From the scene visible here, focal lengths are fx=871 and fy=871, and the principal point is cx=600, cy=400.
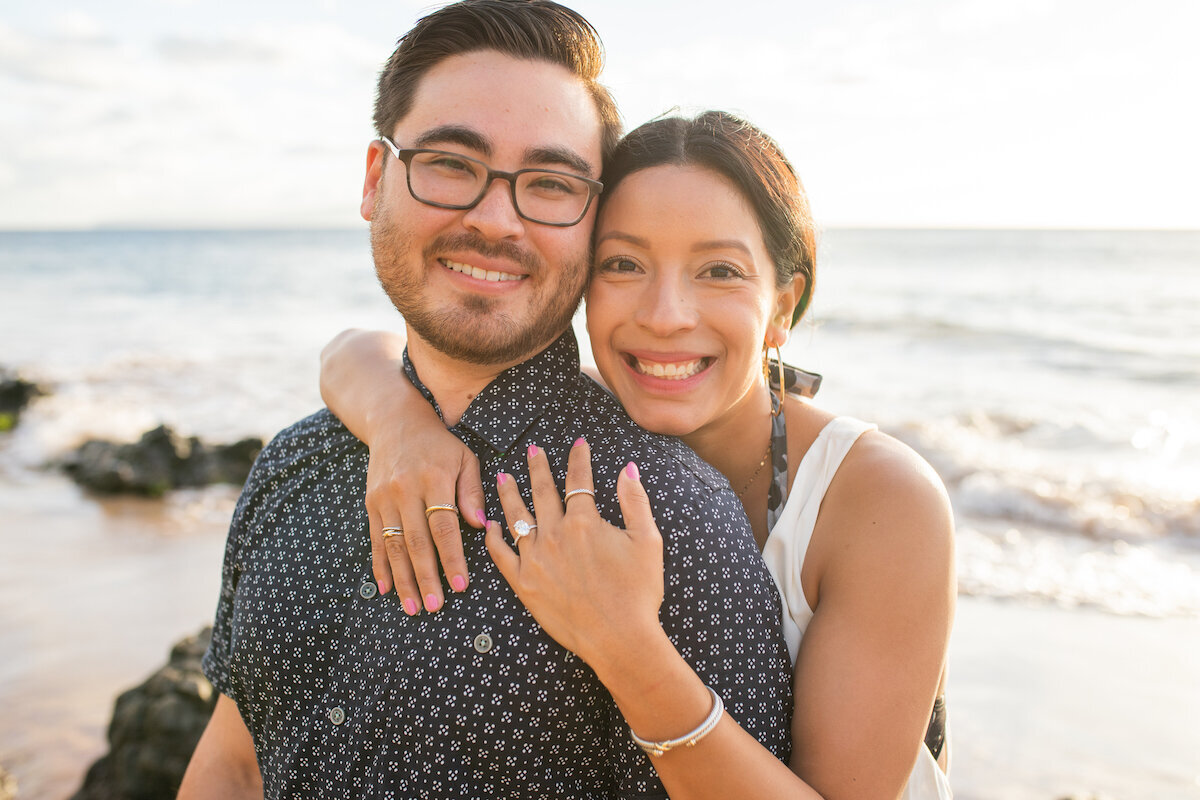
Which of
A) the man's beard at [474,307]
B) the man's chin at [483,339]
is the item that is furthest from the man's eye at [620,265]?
the man's chin at [483,339]

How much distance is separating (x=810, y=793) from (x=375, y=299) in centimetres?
2992

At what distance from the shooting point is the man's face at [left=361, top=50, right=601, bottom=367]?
2.36m

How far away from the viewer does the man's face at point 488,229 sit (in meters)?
2.36

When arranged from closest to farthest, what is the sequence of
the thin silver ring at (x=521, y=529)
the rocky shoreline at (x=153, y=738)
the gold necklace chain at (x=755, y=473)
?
the thin silver ring at (x=521, y=529), the gold necklace chain at (x=755, y=473), the rocky shoreline at (x=153, y=738)

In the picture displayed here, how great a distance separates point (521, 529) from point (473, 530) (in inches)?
6.3

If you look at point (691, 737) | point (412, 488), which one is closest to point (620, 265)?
point (412, 488)

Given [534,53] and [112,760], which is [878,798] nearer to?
[534,53]

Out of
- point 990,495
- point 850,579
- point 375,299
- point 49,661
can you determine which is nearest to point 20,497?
point 49,661

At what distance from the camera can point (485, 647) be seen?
1.94 m

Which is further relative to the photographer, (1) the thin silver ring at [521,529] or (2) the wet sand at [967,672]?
(2) the wet sand at [967,672]

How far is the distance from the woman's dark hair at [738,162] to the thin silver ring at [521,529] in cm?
110

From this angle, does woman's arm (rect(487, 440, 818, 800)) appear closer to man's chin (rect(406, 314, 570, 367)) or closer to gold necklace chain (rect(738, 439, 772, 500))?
man's chin (rect(406, 314, 570, 367))

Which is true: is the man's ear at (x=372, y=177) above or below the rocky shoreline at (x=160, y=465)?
above

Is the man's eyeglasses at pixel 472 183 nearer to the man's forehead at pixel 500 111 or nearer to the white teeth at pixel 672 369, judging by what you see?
the man's forehead at pixel 500 111
